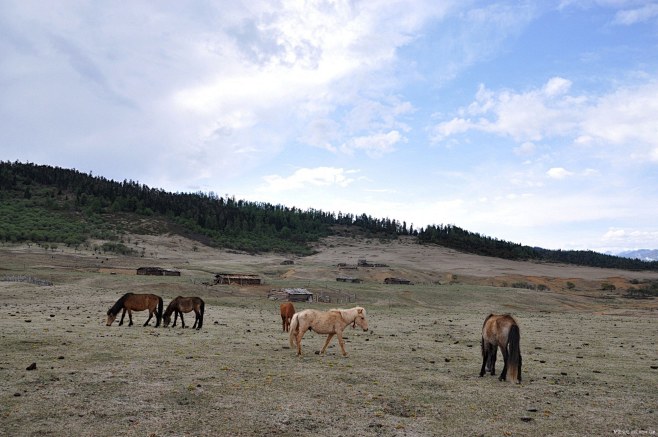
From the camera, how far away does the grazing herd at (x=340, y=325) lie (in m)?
12.7

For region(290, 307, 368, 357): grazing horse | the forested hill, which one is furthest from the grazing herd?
the forested hill

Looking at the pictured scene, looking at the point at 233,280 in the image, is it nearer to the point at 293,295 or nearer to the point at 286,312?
the point at 293,295

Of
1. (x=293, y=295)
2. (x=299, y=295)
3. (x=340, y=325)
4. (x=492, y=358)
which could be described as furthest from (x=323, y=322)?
(x=299, y=295)

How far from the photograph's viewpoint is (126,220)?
12012cm

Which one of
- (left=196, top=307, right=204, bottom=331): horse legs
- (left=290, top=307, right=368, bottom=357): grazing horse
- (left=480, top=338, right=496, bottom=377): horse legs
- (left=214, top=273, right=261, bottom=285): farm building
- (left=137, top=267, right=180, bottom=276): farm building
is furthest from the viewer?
(left=137, top=267, right=180, bottom=276): farm building

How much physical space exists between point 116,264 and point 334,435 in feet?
215

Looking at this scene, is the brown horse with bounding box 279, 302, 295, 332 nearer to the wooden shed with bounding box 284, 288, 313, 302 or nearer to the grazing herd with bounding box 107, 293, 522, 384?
the grazing herd with bounding box 107, 293, 522, 384

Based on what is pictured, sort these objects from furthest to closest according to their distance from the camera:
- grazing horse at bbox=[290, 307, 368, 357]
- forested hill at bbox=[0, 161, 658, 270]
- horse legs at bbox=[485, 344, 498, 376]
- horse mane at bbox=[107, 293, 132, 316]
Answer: forested hill at bbox=[0, 161, 658, 270], horse mane at bbox=[107, 293, 132, 316], grazing horse at bbox=[290, 307, 368, 357], horse legs at bbox=[485, 344, 498, 376]

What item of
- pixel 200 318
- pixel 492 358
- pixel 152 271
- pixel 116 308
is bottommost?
pixel 152 271

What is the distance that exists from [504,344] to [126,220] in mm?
122144

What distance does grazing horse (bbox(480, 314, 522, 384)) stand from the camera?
12.6m

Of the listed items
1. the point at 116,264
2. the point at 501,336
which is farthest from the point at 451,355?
the point at 116,264

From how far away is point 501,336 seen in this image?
512 inches

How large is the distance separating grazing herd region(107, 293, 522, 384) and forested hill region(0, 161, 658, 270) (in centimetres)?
6501
